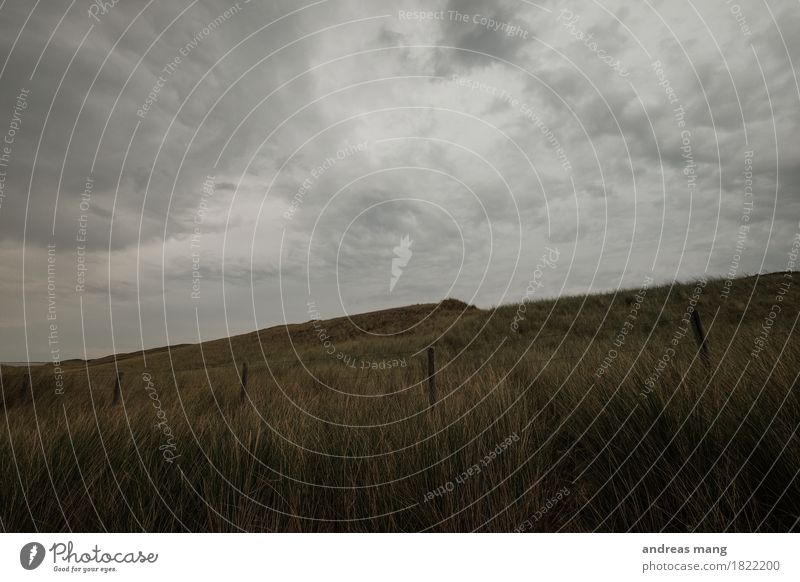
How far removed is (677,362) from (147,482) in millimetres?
5489

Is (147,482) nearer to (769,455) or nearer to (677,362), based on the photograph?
(769,455)

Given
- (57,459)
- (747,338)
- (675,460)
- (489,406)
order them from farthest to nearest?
(747,338), (489,406), (57,459), (675,460)

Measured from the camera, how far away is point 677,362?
456 cm
